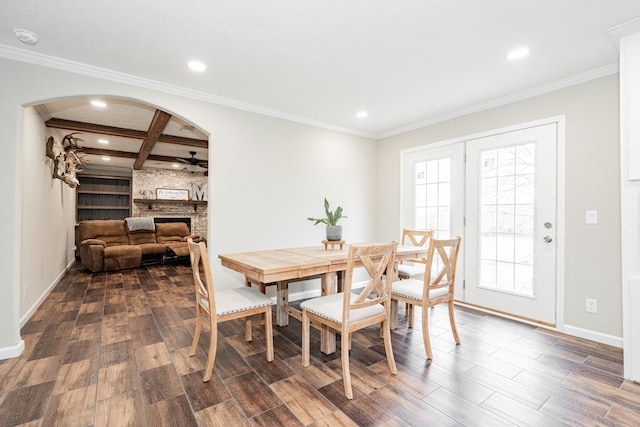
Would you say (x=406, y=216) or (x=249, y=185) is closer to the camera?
(x=249, y=185)

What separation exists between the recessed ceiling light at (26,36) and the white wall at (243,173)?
0.96ft

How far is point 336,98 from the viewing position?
342cm

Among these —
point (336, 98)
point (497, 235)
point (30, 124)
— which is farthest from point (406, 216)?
point (30, 124)

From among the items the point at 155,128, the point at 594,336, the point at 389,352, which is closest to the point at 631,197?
the point at 594,336

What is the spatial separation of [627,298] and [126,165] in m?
9.75

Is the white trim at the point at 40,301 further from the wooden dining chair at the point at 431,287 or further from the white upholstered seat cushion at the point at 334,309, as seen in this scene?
the wooden dining chair at the point at 431,287

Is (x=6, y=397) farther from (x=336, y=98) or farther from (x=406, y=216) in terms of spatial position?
(x=406, y=216)

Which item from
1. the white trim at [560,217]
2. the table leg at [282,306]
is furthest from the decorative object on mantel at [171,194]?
the white trim at [560,217]

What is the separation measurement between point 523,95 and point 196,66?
3362mm

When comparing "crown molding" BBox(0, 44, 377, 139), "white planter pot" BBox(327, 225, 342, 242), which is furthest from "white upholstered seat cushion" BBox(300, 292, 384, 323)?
"crown molding" BBox(0, 44, 377, 139)

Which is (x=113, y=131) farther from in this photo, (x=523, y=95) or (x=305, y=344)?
(x=523, y=95)

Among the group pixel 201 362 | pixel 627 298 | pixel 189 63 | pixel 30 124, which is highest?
pixel 189 63

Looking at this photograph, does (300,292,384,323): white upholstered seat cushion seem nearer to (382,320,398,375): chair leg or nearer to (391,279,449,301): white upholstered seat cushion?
(382,320,398,375): chair leg

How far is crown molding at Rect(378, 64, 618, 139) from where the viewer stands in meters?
2.71
